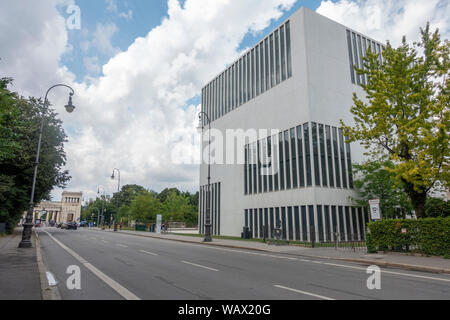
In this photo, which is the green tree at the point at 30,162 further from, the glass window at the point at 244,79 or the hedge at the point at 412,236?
the hedge at the point at 412,236

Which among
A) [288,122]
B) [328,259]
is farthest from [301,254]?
[288,122]

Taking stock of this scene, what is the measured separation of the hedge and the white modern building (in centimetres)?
855

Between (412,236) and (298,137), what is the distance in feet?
52.3

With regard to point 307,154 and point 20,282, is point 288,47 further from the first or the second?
point 20,282

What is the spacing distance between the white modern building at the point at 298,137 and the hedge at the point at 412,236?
28.1 feet

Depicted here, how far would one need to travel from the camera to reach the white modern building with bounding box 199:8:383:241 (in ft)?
90.7

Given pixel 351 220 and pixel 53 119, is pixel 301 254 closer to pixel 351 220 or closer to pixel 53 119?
pixel 351 220

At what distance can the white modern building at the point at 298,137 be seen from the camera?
27656 millimetres

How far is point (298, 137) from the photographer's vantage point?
2914cm

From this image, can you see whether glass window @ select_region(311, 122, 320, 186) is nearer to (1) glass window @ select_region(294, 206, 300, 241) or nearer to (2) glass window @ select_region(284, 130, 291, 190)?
(2) glass window @ select_region(284, 130, 291, 190)

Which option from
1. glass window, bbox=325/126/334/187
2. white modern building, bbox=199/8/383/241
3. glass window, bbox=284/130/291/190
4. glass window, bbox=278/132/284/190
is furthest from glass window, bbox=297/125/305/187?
glass window, bbox=325/126/334/187

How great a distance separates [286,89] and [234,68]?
42.5 feet

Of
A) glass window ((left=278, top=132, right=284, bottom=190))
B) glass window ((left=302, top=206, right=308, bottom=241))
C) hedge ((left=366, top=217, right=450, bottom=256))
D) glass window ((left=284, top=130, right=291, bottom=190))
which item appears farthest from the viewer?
glass window ((left=278, top=132, right=284, bottom=190))

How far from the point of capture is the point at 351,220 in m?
28.2
